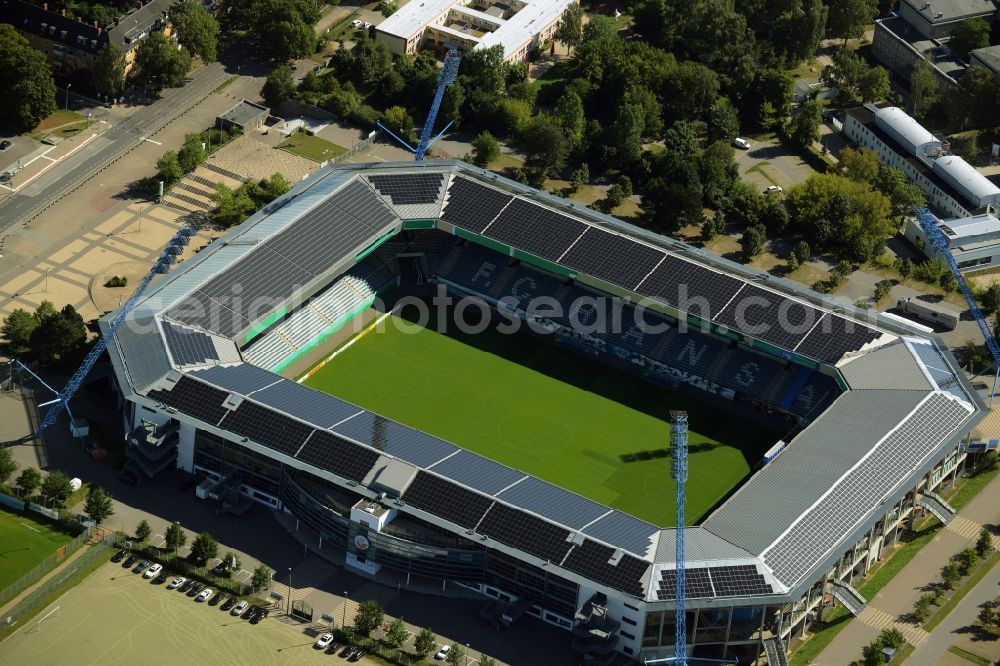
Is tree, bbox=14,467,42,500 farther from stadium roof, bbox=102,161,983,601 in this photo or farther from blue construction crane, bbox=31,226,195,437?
stadium roof, bbox=102,161,983,601

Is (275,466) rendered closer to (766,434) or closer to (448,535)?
(448,535)

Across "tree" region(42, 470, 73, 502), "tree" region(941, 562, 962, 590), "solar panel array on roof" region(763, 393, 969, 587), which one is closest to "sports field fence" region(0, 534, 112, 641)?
"tree" region(42, 470, 73, 502)

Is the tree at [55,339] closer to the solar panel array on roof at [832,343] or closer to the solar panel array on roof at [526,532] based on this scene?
the solar panel array on roof at [526,532]

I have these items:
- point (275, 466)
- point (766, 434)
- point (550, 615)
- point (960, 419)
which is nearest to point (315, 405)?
point (275, 466)

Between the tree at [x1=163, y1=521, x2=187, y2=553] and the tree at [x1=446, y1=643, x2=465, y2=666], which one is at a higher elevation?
the tree at [x1=163, y1=521, x2=187, y2=553]

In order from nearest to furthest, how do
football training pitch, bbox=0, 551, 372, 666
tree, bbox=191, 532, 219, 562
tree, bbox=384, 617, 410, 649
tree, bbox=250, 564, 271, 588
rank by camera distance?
football training pitch, bbox=0, 551, 372, 666, tree, bbox=384, 617, 410, 649, tree, bbox=250, 564, 271, 588, tree, bbox=191, 532, 219, 562

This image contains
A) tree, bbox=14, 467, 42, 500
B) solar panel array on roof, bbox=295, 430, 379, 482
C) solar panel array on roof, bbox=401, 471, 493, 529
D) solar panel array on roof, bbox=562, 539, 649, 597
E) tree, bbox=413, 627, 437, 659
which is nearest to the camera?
tree, bbox=413, 627, 437, 659
